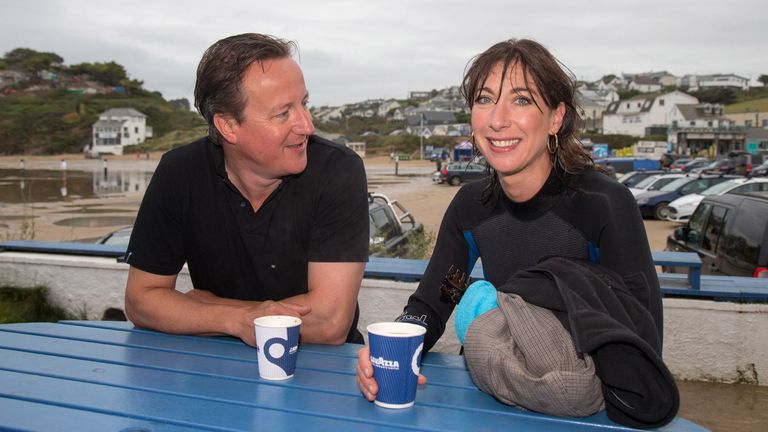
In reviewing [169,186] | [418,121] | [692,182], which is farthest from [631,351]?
[418,121]

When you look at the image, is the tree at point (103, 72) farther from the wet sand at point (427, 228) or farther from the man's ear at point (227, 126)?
the man's ear at point (227, 126)

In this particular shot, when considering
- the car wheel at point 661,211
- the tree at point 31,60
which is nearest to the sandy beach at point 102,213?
the car wheel at point 661,211

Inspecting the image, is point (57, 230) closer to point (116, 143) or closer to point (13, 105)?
point (116, 143)

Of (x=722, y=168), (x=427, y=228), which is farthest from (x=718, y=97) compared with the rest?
(x=427, y=228)

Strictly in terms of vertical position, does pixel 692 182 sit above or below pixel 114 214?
above

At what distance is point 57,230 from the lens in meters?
18.3

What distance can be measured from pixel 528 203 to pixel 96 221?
20329 mm

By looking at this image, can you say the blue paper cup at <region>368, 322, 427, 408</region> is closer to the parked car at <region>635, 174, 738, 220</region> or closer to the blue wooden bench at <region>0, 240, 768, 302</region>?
the blue wooden bench at <region>0, 240, 768, 302</region>

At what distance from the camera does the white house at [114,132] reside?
89062mm

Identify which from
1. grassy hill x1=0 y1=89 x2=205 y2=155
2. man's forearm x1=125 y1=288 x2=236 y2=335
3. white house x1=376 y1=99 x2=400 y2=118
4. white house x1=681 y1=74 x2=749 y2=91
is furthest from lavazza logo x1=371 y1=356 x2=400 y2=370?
white house x1=681 y1=74 x2=749 y2=91

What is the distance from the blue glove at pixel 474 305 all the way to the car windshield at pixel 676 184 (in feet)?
70.2

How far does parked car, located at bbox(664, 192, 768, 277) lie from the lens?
5841mm

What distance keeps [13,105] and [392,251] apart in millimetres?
113944

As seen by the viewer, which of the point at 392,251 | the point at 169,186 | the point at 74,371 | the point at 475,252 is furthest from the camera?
the point at 392,251
